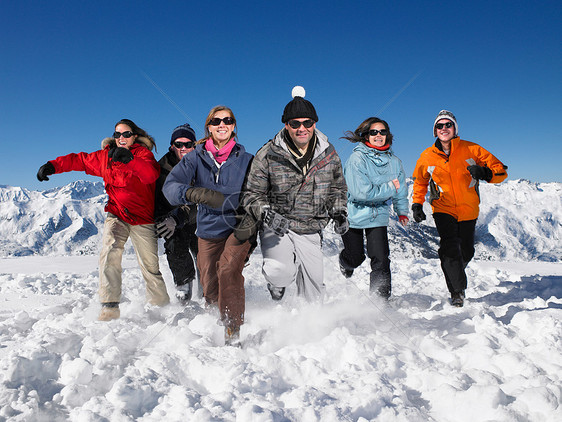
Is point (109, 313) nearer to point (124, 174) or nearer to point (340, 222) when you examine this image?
point (124, 174)

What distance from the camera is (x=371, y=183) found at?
540cm

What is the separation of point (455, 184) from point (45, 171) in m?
5.43

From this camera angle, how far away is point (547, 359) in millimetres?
3148

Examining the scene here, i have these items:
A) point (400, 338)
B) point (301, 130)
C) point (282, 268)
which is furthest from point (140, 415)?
point (301, 130)

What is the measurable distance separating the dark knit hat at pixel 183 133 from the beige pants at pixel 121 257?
1.41 meters

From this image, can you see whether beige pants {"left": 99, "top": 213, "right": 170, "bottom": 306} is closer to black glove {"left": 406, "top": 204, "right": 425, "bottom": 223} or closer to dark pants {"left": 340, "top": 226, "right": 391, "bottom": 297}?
dark pants {"left": 340, "top": 226, "right": 391, "bottom": 297}

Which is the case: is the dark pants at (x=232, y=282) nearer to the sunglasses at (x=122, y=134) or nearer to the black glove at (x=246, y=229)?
the black glove at (x=246, y=229)

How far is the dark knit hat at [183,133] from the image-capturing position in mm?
5621

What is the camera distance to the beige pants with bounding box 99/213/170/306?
450 centimetres

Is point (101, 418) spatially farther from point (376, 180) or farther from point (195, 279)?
point (376, 180)

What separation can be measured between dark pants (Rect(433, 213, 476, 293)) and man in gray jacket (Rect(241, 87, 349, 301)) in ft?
6.25

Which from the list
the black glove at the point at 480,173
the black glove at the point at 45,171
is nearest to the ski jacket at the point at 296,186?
the black glove at the point at 480,173

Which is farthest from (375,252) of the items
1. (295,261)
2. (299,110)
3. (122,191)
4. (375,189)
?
(122,191)

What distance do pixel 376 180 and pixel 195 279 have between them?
3113 millimetres
